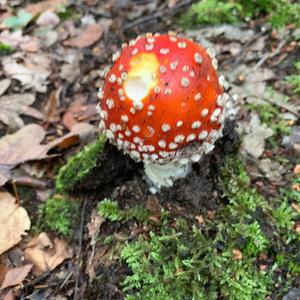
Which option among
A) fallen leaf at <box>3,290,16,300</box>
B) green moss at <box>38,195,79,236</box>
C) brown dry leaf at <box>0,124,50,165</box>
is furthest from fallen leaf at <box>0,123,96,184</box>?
fallen leaf at <box>3,290,16,300</box>

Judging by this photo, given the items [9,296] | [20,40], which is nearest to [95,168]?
[9,296]

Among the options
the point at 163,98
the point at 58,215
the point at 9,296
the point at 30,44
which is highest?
the point at 163,98

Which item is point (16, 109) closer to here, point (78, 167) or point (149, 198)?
point (78, 167)

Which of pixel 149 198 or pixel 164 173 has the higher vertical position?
pixel 164 173

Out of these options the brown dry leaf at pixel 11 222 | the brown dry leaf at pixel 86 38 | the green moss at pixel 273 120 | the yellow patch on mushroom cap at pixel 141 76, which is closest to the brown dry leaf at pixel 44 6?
the brown dry leaf at pixel 86 38

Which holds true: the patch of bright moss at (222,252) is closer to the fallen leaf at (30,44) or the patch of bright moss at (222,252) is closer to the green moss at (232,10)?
the green moss at (232,10)

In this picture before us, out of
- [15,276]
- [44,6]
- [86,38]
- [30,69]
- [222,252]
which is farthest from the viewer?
[44,6]
